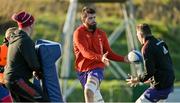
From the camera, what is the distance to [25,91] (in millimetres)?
12406

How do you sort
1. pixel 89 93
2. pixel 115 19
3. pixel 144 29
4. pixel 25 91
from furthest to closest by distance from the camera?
pixel 115 19, pixel 89 93, pixel 144 29, pixel 25 91

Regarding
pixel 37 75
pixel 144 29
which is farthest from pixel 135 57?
pixel 37 75

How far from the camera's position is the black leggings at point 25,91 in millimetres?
12402

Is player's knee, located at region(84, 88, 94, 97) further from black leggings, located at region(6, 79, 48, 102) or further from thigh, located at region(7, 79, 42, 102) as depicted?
thigh, located at region(7, 79, 42, 102)

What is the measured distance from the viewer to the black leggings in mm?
12402

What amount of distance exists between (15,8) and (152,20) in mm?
10661

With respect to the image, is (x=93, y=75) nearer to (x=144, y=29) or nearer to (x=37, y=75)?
(x=144, y=29)

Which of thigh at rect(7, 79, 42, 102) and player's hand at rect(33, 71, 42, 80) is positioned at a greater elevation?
player's hand at rect(33, 71, 42, 80)

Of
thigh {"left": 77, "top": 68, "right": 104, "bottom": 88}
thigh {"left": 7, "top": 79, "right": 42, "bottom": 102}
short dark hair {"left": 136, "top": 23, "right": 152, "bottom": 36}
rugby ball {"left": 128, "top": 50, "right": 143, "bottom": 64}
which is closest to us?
thigh {"left": 7, "top": 79, "right": 42, "bottom": 102}

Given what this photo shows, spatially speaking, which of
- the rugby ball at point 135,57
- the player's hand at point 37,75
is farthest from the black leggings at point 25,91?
the rugby ball at point 135,57

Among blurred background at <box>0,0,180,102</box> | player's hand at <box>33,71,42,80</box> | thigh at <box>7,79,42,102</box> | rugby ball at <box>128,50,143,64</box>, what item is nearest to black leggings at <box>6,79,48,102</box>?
thigh at <box>7,79,42,102</box>

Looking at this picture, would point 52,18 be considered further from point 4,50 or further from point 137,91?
point 4,50

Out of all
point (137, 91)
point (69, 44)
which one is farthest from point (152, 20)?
point (137, 91)

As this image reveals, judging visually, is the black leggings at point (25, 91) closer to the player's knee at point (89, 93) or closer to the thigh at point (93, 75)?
the player's knee at point (89, 93)
